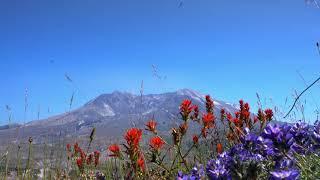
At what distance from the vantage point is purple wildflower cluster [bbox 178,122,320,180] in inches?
86.2

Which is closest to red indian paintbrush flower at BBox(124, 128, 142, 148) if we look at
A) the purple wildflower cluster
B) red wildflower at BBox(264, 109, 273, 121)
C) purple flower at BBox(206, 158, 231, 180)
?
the purple wildflower cluster

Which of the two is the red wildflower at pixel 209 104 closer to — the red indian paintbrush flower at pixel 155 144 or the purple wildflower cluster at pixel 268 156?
the red indian paintbrush flower at pixel 155 144

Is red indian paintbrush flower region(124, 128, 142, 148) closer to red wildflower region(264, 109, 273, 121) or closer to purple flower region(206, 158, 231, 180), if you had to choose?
purple flower region(206, 158, 231, 180)

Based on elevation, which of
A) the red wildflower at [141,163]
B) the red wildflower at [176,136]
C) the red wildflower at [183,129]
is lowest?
the red wildflower at [141,163]

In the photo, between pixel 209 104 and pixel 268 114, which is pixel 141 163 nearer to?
pixel 268 114

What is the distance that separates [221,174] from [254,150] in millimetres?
453

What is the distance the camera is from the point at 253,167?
213cm

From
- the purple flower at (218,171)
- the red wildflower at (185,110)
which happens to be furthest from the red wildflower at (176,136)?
the purple flower at (218,171)

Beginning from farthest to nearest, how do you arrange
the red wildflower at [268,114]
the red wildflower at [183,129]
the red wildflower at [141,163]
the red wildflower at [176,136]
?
1. the red wildflower at [268,114]
2. the red wildflower at [183,129]
3. the red wildflower at [176,136]
4. the red wildflower at [141,163]

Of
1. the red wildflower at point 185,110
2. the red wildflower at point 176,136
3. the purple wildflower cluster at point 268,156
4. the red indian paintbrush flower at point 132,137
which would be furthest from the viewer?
the red wildflower at point 185,110

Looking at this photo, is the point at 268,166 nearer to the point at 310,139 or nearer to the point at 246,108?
the point at 310,139

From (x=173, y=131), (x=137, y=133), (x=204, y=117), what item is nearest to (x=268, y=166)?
(x=137, y=133)

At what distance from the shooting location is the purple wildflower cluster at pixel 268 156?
86.2 inches

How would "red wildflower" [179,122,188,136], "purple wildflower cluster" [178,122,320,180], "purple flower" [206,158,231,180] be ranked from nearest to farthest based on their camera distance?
"purple wildflower cluster" [178,122,320,180] → "purple flower" [206,158,231,180] → "red wildflower" [179,122,188,136]
